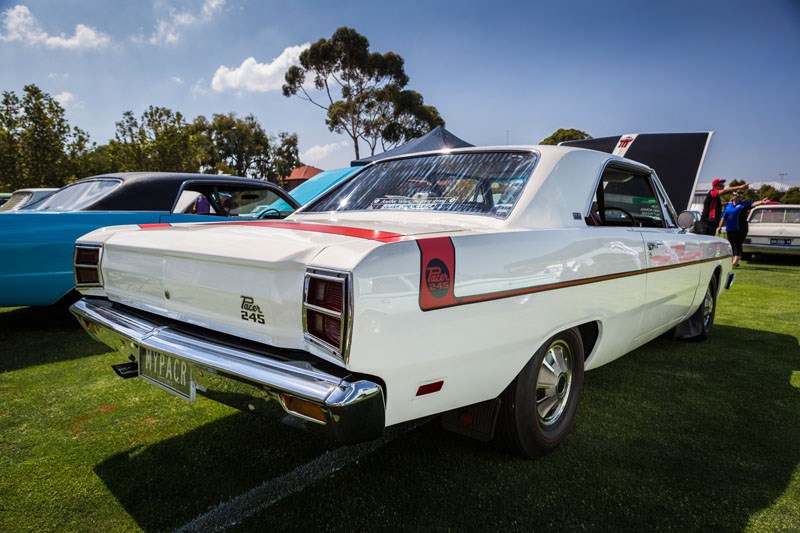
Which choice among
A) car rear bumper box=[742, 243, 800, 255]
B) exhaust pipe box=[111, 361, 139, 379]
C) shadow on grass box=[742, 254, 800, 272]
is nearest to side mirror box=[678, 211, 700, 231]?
exhaust pipe box=[111, 361, 139, 379]

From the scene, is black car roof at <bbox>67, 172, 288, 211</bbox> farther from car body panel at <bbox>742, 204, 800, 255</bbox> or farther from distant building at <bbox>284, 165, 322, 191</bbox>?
distant building at <bbox>284, 165, 322, 191</bbox>

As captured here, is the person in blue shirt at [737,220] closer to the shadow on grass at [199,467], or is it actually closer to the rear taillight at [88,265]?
the shadow on grass at [199,467]

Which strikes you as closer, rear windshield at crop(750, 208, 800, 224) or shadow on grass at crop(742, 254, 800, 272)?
shadow on grass at crop(742, 254, 800, 272)

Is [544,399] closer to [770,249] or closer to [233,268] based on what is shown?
[233,268]

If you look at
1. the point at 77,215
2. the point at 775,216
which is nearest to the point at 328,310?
the point at 77,215

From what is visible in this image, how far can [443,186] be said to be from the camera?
8.32 feet

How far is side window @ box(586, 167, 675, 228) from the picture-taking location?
10.1 feet

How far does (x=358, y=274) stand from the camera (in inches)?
54.9

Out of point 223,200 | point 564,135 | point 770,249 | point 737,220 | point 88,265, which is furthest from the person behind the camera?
point 564,135

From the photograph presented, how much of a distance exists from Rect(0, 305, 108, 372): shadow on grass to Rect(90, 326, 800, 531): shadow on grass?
1943mm

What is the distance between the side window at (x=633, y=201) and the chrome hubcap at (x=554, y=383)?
106 centimetres

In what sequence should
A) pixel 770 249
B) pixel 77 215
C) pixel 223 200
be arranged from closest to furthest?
pixel 77 215 < pixel 223 200 < pixel 770 249

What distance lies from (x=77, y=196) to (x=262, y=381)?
4078mm

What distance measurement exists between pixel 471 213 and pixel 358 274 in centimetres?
99
